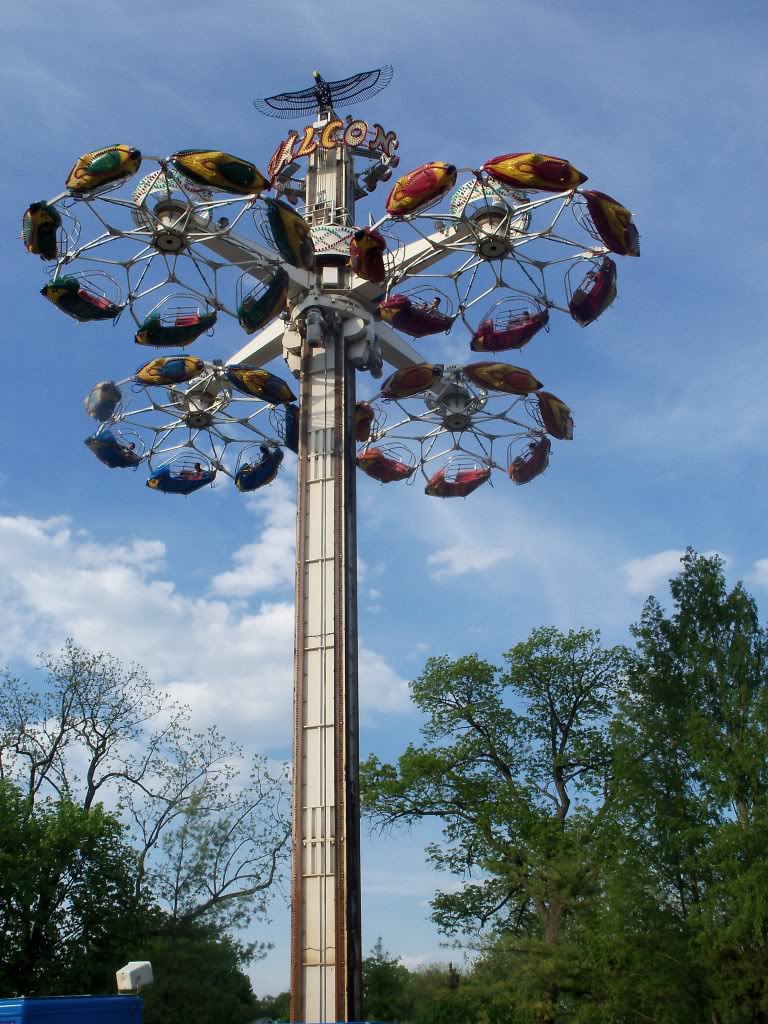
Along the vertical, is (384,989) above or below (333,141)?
below

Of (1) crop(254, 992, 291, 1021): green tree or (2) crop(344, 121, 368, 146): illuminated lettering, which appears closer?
(2) crop(344, 121, 368, 146): illuminated lettering

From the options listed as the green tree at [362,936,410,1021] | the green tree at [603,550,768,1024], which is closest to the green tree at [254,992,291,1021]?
the green tree at [362,936,410,1021]

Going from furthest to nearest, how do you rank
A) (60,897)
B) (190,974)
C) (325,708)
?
(190,974), (60,897), (325,708)

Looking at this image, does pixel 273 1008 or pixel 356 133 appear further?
pixel 273 1008

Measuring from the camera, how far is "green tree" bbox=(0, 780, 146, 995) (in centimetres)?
2836

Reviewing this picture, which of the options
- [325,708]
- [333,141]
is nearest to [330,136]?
[333,141]

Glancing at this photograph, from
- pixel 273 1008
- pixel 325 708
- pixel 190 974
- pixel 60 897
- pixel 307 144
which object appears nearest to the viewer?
pixel 325 708

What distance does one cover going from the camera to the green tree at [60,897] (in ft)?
93.0

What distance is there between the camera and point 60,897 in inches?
1162

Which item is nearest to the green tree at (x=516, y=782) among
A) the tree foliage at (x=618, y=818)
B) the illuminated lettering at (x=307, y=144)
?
the tree foliage at (x=618, y=818)

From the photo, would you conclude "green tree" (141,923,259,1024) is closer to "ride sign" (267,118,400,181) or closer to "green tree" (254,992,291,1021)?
"green tree" (254,992,291,1021)

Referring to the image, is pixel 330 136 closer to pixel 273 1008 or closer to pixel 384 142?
pixel 384 142

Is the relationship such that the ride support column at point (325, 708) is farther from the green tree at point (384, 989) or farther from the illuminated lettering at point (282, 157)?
the green tree at point (384, 989)

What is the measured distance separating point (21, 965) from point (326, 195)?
19.5m
